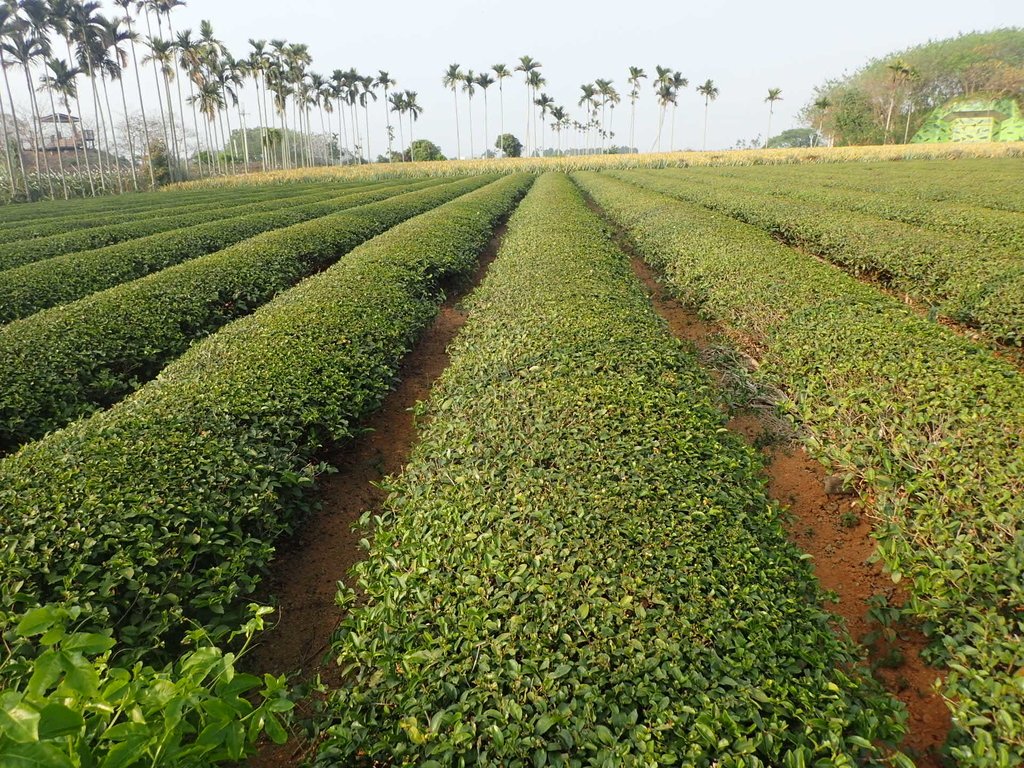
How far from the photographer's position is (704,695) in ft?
6.41

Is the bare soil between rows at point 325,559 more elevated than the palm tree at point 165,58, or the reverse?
the palm tree at point 165,58

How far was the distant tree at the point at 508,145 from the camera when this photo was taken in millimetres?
93562

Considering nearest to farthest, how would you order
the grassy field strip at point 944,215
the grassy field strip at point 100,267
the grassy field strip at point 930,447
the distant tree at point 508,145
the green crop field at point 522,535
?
the green crop field at point 522,535
the grassy field strip at point 930,447
the grassy field strip at point 100,267
the grassy field strip at point 944,215
the distant tree at point 508,145

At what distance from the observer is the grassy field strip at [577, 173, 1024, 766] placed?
2604mm

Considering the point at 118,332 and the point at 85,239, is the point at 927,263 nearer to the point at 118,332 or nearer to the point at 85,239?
the point at 118,332

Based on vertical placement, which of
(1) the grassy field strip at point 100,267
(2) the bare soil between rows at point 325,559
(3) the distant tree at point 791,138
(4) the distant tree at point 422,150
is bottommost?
(2) the bare soil between rows at point 325,559

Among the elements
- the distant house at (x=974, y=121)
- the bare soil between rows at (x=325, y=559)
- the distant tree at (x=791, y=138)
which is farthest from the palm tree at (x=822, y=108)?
the bare soil between rows at (x=325, y=559)

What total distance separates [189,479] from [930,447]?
16.0 feet

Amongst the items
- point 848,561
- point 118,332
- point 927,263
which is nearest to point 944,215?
point 927,263

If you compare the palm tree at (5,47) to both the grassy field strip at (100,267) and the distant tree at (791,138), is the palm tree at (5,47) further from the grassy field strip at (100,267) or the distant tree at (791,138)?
the distant tree at (791,138)

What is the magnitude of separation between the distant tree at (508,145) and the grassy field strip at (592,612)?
9735 centimetres

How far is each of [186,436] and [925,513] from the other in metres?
4.86

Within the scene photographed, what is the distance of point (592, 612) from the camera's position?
2.29m

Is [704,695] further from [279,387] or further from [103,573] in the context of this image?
[279,387]
